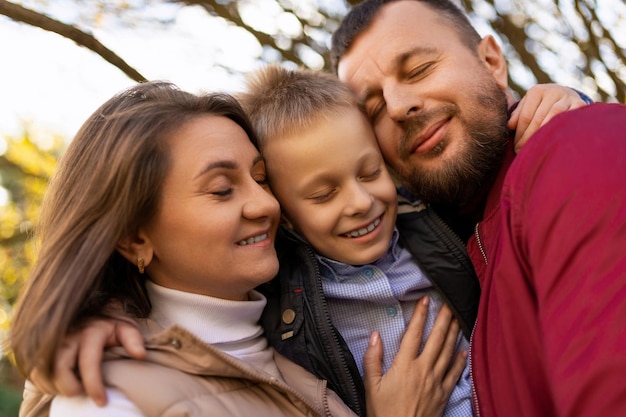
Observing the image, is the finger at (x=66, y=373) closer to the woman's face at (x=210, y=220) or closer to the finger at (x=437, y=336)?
the woman's face at (x=210, y=220)

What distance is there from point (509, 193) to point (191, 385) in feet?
3.42

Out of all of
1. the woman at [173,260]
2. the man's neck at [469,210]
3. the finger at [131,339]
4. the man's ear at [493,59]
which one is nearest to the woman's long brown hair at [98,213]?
the woman at [173,260]

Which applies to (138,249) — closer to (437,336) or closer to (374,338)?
(374,338)

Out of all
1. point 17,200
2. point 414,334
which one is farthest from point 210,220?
point 17,200

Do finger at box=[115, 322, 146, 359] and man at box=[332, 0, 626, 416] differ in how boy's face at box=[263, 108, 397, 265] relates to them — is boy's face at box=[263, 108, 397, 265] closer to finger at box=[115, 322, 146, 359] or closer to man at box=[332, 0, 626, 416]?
man at box=[332, 0, 626, 416]

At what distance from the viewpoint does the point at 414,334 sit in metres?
2.11

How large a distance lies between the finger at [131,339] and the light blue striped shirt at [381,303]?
2.51ft

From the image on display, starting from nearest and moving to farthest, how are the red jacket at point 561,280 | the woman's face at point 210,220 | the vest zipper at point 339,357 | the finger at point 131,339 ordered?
the red jacket at point 561,280 → the finger at point 131,339 → the woman's face at point 210,220 → the vest zipper at point 339,357

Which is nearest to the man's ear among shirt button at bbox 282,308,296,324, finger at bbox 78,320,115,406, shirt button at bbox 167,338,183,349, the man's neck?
the man's neck

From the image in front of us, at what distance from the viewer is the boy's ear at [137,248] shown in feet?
6.26

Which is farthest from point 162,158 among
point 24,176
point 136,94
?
point 24,176

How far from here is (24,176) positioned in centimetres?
526

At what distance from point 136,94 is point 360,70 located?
1.00m

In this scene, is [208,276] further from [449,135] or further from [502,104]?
[502,104]
